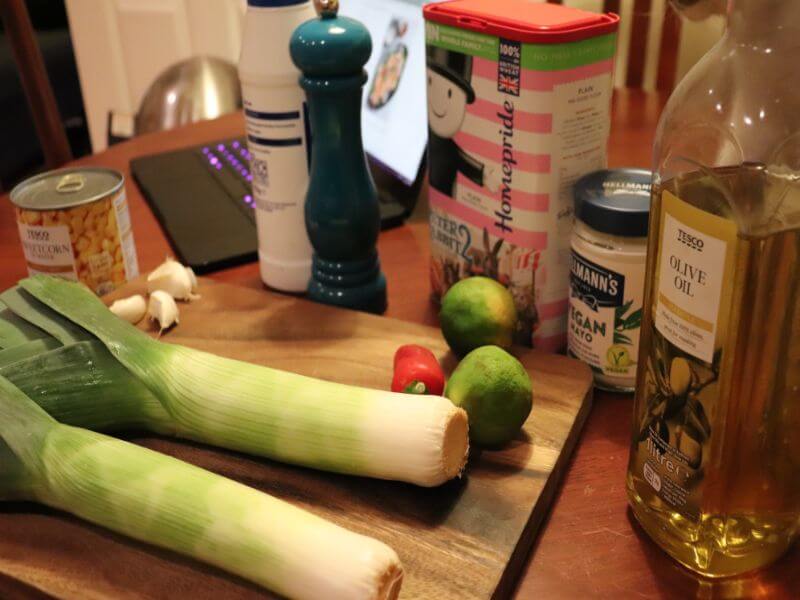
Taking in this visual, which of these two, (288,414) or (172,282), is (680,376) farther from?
(172,282)

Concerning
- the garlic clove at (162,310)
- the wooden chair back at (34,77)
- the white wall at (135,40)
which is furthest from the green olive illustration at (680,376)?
the white wall at (135,40)

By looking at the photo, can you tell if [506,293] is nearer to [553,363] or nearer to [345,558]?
[553,363]

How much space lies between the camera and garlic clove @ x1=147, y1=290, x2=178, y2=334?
33.8 inches

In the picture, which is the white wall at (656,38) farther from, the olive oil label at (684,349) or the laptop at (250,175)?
the olive oil label at (684,349)

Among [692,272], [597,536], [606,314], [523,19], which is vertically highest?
[523,19]

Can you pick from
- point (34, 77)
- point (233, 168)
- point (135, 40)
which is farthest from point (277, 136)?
point (135, 40)

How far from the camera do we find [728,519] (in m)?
0.55

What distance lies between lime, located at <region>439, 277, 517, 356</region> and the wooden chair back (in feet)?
3.32

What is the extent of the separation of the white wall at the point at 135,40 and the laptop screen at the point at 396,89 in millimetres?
1490

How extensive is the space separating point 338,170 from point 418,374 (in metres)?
0.25

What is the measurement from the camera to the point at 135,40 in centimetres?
278

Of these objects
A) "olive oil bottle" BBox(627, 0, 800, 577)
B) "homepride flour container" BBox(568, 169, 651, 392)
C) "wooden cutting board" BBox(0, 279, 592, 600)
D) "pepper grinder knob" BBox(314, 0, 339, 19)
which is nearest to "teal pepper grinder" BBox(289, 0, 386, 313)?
"pepper grinder knob" BBox(314, 0, 339, 19)

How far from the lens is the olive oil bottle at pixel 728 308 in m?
0.49

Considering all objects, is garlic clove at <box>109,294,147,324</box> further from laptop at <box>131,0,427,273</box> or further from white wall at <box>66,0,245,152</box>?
white wall at <box>66,0,245,152</box>
